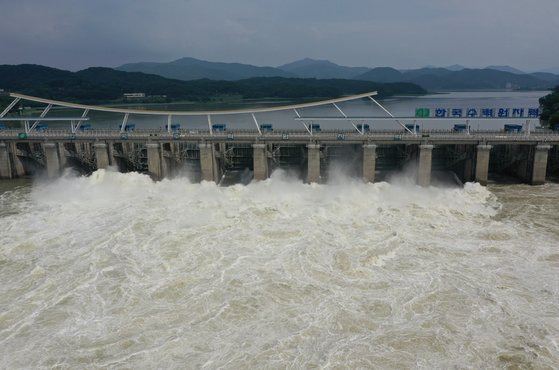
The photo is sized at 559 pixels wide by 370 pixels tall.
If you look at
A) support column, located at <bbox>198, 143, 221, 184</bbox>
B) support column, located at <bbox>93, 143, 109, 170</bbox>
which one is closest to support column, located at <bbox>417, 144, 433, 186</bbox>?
support column, located at <bbox>198, 143, 221, 184</bbox>

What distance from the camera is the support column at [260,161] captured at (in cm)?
4434

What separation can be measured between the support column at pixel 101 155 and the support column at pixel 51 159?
4759 mm

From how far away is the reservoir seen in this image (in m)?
18.6

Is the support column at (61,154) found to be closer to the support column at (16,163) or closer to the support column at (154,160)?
the support column at (16,163)

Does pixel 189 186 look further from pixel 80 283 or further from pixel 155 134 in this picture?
pixel 80 283

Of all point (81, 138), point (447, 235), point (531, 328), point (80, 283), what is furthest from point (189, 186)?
point (531, 328)

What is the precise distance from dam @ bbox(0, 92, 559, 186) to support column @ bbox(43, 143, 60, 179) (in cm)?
10

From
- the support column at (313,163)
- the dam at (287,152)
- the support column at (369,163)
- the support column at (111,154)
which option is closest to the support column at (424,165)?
the dam at (287,152)

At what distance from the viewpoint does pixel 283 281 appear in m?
24.2

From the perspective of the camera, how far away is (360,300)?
72.7 ft

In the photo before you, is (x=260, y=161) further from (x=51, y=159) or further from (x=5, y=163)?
(x=5, y=163)

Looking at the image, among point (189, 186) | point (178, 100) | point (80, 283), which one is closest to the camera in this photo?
point (80, 283)

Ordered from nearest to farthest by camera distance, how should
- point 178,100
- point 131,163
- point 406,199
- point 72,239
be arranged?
point 72,239
point 406,199
point 131,163
point 178,100

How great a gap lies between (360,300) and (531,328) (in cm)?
778
